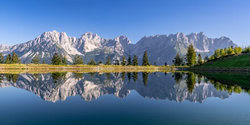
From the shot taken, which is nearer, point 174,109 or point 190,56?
point 174,109

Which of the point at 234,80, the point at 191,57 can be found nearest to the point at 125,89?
the point at 234,80

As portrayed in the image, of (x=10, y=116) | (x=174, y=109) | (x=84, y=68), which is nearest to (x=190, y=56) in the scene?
(x=84, y=68)

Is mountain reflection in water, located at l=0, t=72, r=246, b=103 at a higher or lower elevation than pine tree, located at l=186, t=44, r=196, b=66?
lower

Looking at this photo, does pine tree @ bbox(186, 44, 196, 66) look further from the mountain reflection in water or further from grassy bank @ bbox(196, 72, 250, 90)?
the mountain reflection in water

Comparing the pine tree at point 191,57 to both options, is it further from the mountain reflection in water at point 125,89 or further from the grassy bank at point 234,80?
the mountain reflection in water at point 125,89

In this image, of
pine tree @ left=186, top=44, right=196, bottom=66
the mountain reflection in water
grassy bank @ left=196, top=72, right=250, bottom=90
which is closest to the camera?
the mountain reflection in water

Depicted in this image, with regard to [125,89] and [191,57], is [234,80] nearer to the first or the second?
[125,89]

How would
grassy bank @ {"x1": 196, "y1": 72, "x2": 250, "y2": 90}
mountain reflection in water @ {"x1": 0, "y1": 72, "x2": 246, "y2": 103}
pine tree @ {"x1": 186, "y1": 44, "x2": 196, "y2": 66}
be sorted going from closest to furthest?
mountain reflection in water @ {"x1": 0, "y1": 72, "x2": 246, "y2": 103}, grassy bank @ {"x1": 196, "y1": 72, "x2": 250, "y2": 90}, pine tree @ {"x1": 186, "y1": 44, "x2": 196, "y2": 66}

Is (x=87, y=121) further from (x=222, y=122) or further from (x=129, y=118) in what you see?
(x=222, y=122)

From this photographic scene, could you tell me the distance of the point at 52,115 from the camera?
15406 millimetres

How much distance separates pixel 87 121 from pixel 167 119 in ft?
22.1

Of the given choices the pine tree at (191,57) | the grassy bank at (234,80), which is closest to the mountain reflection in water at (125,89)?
the grassy bank at (234,80)

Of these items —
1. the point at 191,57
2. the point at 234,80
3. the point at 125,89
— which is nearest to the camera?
the point at 125,89

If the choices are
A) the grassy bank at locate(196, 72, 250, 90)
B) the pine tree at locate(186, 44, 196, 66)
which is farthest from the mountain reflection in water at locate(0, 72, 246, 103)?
the pine tree at locate(186, 44, 196, 66)
